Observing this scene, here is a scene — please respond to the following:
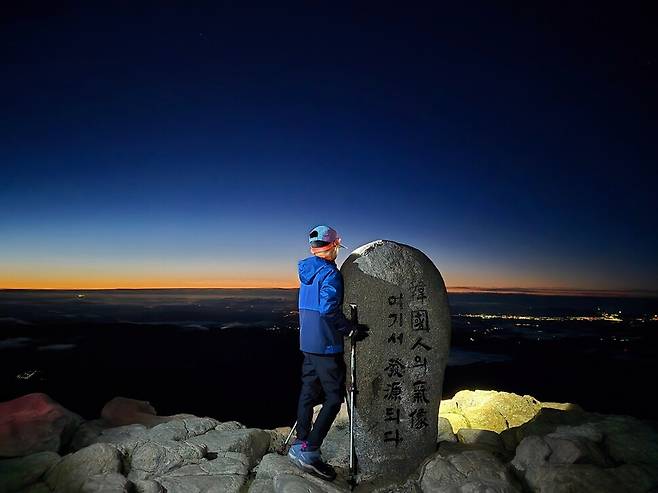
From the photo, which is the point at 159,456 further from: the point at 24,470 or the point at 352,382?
the point at 352,382

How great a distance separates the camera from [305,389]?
17.9 ft

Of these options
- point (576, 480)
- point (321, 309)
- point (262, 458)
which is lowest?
point (262, 458)

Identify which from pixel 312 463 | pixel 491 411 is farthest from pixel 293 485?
pixel 491 411

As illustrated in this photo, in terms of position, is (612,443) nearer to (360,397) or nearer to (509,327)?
(360,397)

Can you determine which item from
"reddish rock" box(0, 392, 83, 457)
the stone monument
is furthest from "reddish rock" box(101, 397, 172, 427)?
the stone monument

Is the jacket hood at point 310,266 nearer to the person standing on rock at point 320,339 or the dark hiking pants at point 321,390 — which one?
the person standing on rock at point 320,339

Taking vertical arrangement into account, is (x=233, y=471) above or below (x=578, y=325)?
above

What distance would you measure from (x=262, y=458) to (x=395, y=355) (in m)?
2.59

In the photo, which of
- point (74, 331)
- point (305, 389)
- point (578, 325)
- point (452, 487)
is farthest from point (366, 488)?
point (578, 325)

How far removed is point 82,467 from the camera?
514cm

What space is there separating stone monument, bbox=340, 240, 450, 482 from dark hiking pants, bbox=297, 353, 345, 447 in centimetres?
48

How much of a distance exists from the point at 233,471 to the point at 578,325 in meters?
116

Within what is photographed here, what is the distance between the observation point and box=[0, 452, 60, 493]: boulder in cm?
506

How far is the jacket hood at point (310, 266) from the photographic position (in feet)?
17.5
